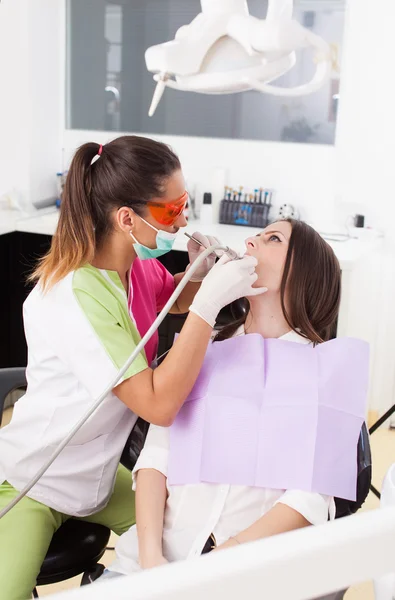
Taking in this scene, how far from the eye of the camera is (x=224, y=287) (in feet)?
4.23

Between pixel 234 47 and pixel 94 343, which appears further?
pixel 234 47

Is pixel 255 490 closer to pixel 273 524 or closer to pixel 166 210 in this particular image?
pixel 273 524

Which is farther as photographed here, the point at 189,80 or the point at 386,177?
the point at 386,177

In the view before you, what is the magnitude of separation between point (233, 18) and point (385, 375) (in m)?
2.01

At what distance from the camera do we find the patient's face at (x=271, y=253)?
1437 millimetres

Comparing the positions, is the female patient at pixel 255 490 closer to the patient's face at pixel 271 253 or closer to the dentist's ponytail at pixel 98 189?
the patient's face at pixel 271 253

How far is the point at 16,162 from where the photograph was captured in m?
3.17

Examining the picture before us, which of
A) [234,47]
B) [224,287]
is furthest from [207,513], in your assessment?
[234,47]

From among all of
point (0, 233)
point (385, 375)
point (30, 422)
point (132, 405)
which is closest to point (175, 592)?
point (132, 405)

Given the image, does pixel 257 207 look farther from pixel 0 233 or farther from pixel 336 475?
pixel 336 475

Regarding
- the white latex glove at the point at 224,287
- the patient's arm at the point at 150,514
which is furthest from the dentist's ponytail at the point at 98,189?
the patient's arm at the point at 150,514

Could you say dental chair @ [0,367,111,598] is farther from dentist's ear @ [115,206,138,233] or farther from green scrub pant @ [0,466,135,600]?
dentist's ear @ [115,206,138,233]

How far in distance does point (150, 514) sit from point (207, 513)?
0.32 ft

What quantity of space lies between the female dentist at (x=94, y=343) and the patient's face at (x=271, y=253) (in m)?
0.08
